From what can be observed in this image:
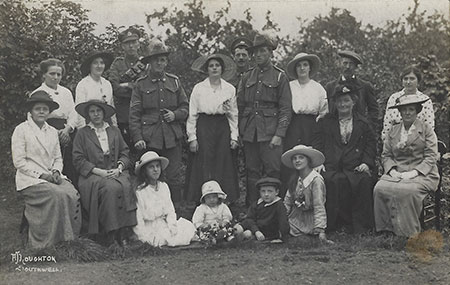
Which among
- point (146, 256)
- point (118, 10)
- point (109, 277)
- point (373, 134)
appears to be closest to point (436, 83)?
point (373, 134)

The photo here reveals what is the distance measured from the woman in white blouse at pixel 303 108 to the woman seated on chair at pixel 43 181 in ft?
8.00

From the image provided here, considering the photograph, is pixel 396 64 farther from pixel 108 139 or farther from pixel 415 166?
pixel 108 139

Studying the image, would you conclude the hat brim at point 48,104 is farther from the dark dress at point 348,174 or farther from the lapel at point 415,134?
the lapel at point 415,134

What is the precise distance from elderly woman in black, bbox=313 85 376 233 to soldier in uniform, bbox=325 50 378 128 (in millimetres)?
97

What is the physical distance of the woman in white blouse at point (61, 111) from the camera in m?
6.47

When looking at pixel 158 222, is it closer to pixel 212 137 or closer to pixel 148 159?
pixel 148 159

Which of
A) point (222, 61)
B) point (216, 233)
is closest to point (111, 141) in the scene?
point (216, 233)

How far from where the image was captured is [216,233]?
5.91 metres

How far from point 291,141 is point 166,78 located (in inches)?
62.9

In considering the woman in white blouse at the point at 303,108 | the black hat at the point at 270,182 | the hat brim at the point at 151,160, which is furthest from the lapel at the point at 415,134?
the hat brim at the point at 151,160

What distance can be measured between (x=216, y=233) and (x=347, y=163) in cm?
173

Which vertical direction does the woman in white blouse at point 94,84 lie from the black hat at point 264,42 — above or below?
below

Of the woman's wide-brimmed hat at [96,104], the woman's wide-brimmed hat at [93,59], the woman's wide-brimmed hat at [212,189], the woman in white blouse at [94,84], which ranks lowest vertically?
the woman's wide-brimmed hat at [212,189]
